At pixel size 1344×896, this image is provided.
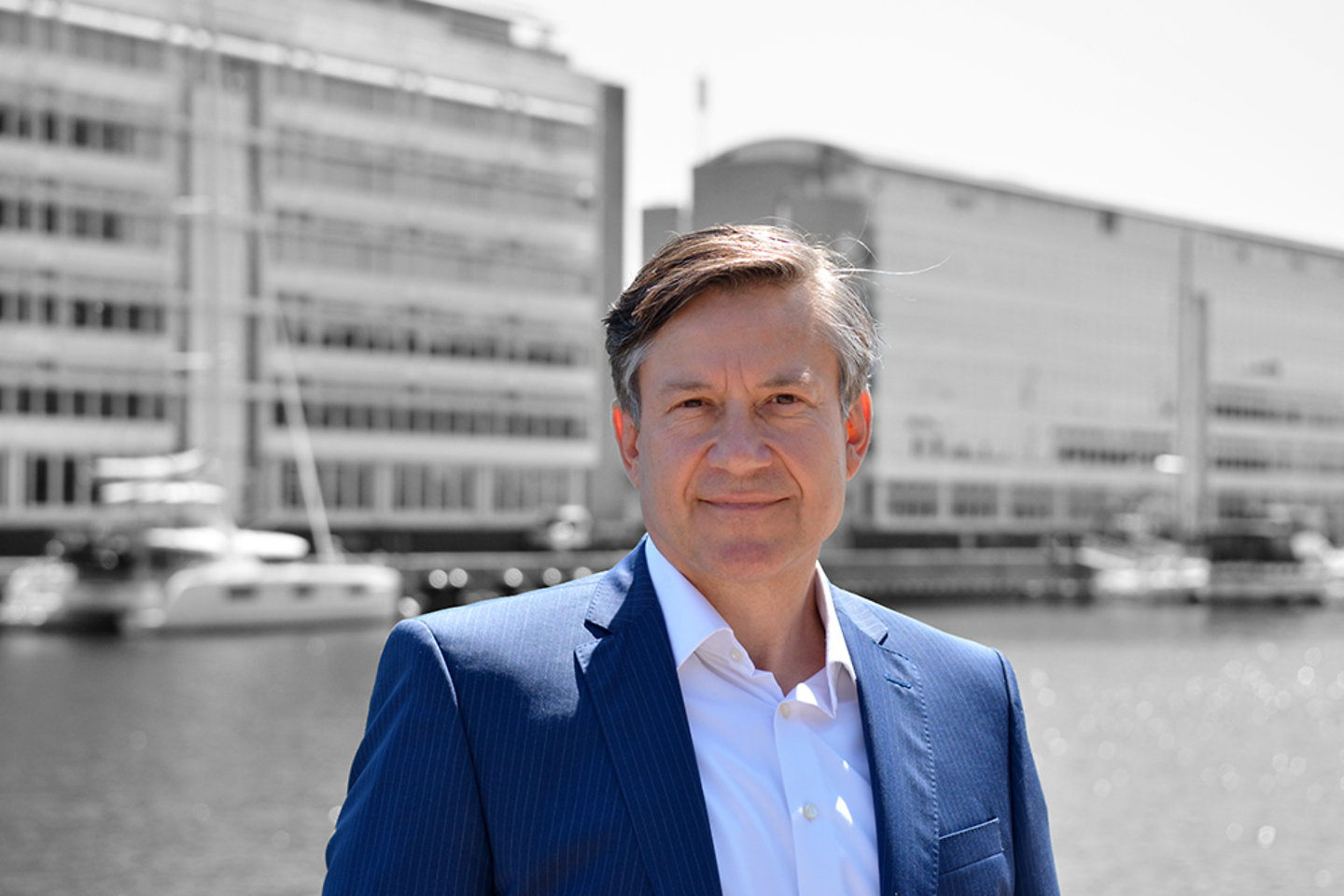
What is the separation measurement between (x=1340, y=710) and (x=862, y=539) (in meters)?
46.6

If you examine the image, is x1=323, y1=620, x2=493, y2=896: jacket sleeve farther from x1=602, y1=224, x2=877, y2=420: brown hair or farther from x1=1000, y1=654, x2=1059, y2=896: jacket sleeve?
x1=1000, y1=654, x2=1059, y2=896: jacket sleeve

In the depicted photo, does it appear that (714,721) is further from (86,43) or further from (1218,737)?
(86,43)

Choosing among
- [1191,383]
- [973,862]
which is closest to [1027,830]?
[973,862]

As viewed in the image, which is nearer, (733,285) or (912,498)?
(733,285)

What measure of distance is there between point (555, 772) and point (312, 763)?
99.0ft

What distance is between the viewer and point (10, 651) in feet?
162

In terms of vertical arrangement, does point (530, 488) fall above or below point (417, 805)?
below

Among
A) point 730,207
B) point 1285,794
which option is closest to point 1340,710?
point 1285,794

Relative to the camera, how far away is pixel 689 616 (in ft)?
9.45

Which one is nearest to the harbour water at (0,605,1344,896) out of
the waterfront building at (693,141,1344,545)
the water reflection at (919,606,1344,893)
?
the water reflection at (919,606,1344,893)

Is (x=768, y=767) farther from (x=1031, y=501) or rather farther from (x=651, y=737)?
(x=1031, y=501)

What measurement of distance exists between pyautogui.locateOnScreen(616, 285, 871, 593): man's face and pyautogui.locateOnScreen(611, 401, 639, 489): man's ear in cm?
15

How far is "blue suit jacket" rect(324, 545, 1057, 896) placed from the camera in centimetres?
265

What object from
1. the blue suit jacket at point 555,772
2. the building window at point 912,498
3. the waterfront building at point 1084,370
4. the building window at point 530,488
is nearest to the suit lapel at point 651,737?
the blue suit jacket at point 555,772
